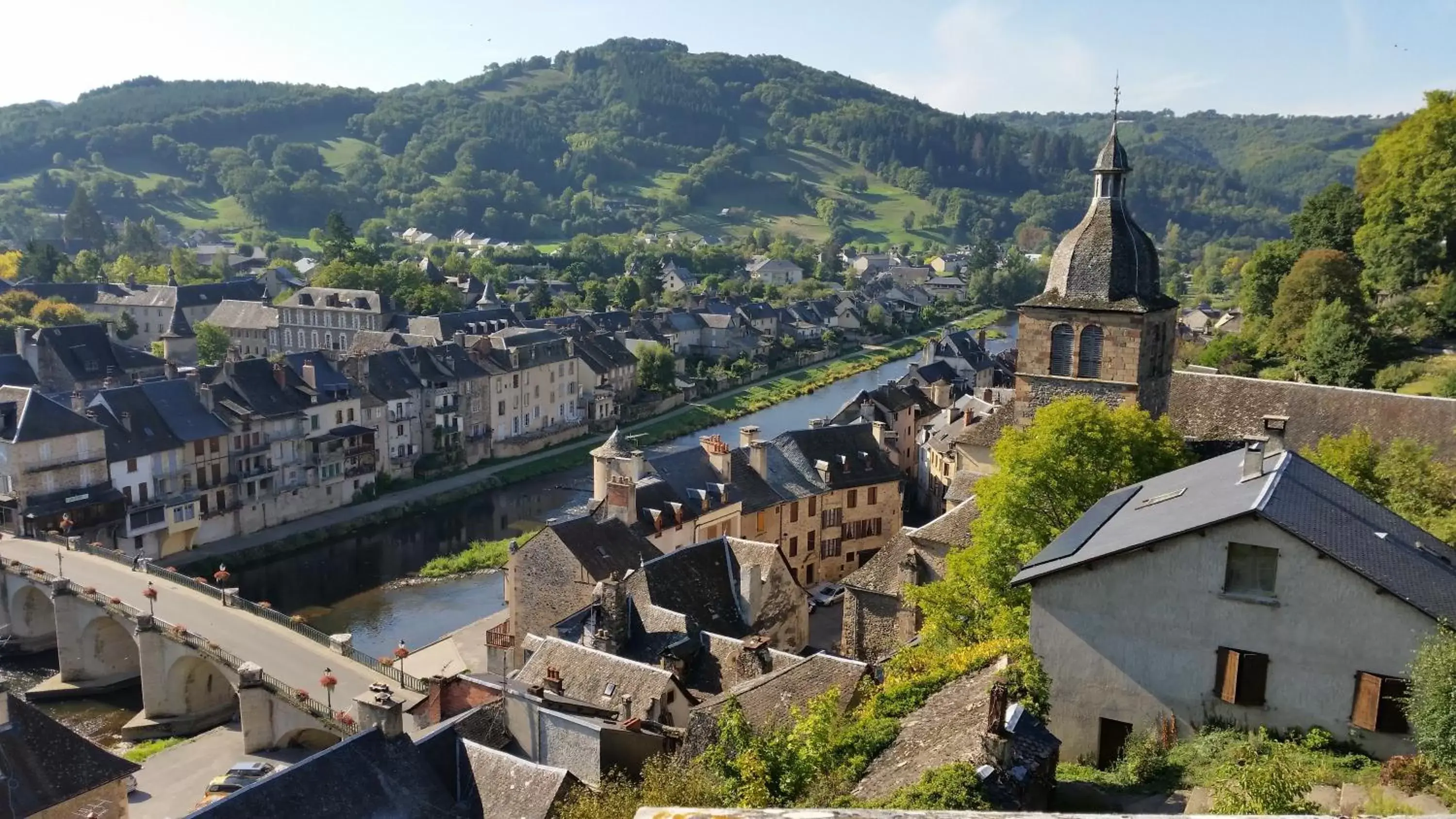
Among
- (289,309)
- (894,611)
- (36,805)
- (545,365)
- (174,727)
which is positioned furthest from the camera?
(289,309)

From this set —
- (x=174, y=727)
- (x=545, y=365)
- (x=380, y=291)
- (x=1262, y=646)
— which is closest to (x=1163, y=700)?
(x=1262, y=646)

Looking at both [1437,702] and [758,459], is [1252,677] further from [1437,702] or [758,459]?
[758,459]

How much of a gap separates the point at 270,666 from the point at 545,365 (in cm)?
4308

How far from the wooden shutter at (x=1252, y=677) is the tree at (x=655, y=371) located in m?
70.6

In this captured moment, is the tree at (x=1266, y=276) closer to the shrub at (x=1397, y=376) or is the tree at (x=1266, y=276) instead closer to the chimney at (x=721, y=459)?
the shrub at (x=1397, y=376)

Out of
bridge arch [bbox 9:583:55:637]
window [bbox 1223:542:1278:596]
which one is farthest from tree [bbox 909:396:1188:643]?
bridge arch [bbox 9:583:55:637]

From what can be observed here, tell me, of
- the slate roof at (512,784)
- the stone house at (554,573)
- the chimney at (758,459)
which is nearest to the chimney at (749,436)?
the chimney at (758,459)

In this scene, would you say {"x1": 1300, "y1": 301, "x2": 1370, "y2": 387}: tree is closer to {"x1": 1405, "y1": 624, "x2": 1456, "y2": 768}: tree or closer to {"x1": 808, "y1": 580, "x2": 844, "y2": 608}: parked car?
{"x1": 808, "y1": 580, "x2": 844, "y2": 608}: parked car

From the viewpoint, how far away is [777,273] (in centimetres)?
15912

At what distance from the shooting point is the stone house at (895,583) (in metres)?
29.7

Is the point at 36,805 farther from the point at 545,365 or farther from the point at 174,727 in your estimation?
the point at 545,365

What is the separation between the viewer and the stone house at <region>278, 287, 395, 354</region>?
3324 inches

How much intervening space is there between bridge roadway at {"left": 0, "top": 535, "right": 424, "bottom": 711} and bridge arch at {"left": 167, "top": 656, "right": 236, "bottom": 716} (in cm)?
111

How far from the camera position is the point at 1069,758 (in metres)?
16.4
